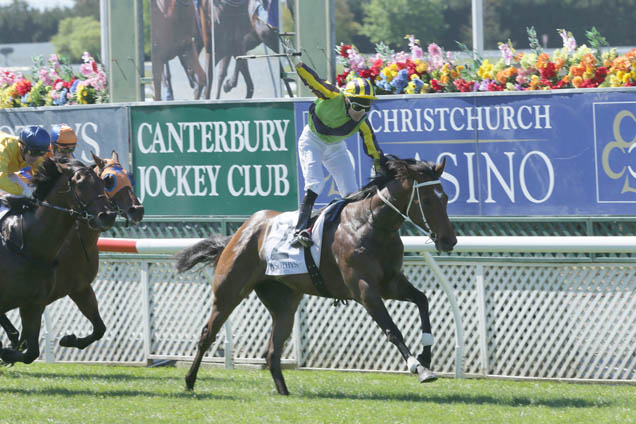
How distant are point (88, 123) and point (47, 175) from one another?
7.16 feet

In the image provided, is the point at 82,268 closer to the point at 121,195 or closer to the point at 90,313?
the point at 90,313

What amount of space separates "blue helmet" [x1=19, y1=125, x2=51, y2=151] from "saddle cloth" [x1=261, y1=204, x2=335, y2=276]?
1.59 m

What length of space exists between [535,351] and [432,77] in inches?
95.2

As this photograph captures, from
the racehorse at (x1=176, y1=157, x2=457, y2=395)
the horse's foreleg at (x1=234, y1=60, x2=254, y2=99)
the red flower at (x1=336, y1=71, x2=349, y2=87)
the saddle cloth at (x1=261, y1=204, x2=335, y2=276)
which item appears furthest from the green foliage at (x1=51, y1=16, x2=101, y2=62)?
the saddle cloth at (x1=261, y1=204, x2=335, y2=276)

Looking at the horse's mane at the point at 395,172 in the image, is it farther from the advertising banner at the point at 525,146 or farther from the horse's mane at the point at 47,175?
the horse's mane at the point at 47,175

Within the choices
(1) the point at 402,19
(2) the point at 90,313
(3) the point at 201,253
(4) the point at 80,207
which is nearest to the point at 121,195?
(4) the point at 80,207

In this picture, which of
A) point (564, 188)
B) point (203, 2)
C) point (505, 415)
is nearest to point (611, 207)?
point (564, 188)

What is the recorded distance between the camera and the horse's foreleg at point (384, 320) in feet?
19.3

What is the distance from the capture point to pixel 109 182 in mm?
6855

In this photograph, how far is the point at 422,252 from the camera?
23.9 feet

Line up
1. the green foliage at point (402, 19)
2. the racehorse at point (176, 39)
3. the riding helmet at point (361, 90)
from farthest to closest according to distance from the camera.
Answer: the green foliage at point (402, 19), the racehorse at point (176, 39), the riding helmet at point (361, 90)

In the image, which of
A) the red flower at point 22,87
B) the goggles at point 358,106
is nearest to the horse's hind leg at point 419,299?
the goggles at point 358,106

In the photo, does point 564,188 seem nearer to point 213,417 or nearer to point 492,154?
point 492,154

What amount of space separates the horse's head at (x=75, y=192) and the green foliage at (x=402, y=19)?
47.5 m
